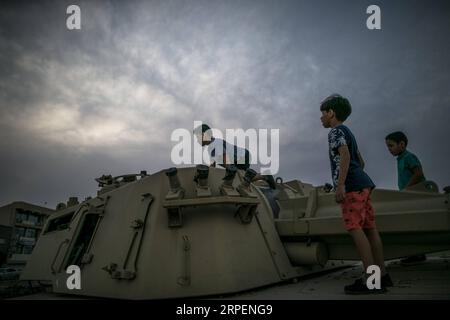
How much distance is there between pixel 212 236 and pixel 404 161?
245cm

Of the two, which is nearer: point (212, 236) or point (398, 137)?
point (212, 236)

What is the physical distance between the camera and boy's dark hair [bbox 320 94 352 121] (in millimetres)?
2881

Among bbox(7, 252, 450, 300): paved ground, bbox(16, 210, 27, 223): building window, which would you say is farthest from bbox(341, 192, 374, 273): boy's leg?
bbox(16, 210, 27, 223): building window

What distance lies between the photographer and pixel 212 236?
298 cm

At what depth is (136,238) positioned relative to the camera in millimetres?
3041

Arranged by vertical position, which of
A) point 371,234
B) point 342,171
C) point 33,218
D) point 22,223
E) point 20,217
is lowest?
point 22,223

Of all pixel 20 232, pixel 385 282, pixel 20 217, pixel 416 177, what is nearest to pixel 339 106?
pixel 385 282

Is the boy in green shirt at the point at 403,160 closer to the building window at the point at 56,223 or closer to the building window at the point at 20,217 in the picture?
the building window at the point at 56,223

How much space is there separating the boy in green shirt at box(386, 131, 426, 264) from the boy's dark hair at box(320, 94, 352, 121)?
1.39 meters

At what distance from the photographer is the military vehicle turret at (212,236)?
9.16 ft

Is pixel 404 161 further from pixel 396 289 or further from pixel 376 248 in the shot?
pixel 396 289
